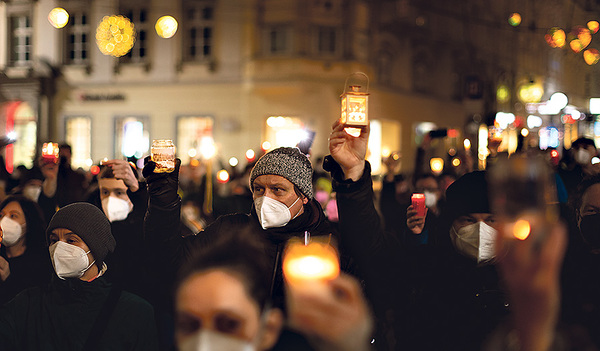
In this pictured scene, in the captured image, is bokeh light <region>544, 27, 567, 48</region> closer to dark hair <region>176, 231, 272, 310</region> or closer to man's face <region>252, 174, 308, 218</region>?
man's face <region>252, 174, 308, 218</region>

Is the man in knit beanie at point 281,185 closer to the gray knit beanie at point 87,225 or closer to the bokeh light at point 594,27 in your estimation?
the gray knit beanie at point 87,225

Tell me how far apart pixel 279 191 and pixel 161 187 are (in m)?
0.60

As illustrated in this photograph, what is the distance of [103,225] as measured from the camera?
351 centimetres

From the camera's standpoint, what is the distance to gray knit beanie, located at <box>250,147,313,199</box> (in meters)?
3.42

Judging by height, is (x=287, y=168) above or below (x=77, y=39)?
below

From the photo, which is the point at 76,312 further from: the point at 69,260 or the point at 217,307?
the point at 217,307

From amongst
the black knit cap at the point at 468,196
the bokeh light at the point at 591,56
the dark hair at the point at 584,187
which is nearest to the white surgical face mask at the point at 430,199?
the dark hair at the point at 584,187

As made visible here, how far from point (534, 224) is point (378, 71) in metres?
26.1

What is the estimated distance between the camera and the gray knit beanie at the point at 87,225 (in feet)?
11.0

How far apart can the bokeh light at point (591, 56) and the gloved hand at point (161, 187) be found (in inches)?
518

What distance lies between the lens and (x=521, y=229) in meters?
1.29

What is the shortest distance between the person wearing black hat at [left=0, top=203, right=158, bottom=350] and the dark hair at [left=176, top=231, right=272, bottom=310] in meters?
1.35

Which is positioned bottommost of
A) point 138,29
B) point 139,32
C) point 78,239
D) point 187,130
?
point 78,239

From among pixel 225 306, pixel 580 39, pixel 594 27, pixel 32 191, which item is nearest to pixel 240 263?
pixel 225 306
